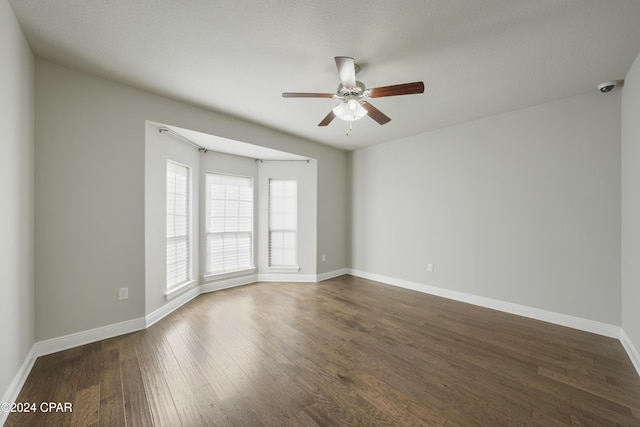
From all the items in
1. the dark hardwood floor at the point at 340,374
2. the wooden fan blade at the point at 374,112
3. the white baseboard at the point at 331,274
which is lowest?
the dark hardwood floor at the point at 340,374

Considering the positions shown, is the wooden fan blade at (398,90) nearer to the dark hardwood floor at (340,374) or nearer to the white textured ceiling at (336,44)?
the white textured ceiling at (336,44)

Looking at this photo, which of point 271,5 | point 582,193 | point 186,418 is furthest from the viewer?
point 582,193

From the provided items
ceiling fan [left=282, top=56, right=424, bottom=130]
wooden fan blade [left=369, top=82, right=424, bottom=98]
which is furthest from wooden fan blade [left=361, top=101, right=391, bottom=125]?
wooden fan blade [left=369, top=82, right=424, bottom=98]

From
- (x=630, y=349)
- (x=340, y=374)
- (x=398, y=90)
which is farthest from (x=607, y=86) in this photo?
(x=340, y=374)

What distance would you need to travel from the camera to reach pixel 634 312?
2160 millimetres

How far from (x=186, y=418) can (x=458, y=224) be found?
3.92 meters

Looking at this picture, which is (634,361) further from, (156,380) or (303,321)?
(156,380)

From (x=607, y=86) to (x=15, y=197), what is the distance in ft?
18.2

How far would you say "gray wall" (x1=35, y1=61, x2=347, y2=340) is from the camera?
7.23ft

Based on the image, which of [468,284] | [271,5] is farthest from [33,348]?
[468,284]

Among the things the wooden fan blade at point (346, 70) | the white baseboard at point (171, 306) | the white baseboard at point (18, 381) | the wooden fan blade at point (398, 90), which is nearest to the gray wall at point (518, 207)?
the wooden fan blade at point (398, 90)

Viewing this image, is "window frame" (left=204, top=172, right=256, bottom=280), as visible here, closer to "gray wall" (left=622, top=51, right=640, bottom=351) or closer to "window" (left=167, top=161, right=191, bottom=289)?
"window" (left=167, top=161, right=191, bottom=289)

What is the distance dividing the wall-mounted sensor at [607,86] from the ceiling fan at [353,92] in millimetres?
2259

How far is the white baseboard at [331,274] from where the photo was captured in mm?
4715
